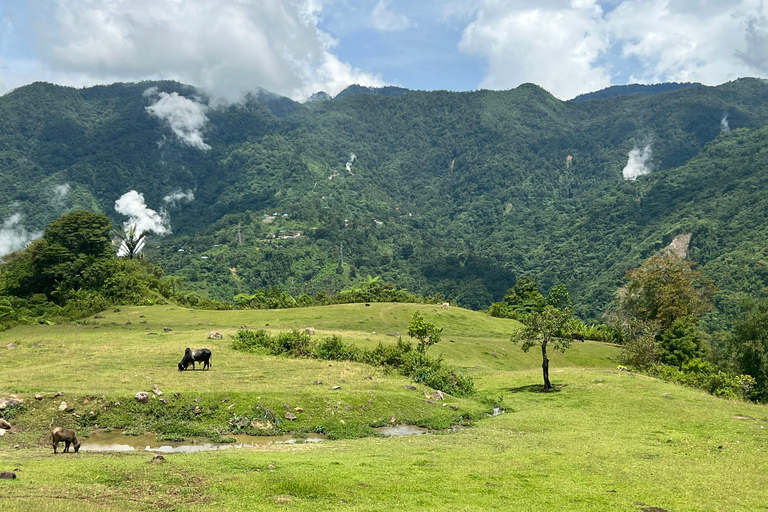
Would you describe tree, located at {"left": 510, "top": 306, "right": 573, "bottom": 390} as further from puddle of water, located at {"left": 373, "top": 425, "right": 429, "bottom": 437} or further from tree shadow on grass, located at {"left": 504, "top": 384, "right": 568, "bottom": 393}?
puddle of water, located at {"left": 373, "top": 425, "right": 429, "bottom": 437}

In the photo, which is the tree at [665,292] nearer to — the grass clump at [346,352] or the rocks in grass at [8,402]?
the grass clump at [346,352]

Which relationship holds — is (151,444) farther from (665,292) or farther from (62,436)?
(665,292)

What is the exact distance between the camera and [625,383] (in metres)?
34.7

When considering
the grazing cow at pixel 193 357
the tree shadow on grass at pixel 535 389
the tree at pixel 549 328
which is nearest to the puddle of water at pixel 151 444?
the grazing cow at pixel 193 357

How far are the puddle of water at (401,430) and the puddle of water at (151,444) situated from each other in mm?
3804

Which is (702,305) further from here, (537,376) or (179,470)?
(179,470)

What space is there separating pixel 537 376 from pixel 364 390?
17791mm

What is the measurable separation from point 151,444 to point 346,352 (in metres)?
20.7

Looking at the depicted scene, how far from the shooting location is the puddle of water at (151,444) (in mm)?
20109

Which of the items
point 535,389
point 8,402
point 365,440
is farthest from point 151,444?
point 535,389

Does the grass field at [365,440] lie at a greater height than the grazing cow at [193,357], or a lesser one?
lesser

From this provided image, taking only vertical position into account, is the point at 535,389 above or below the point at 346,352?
below

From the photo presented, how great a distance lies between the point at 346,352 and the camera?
40.5 m

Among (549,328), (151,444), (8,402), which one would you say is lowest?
(151,444)
